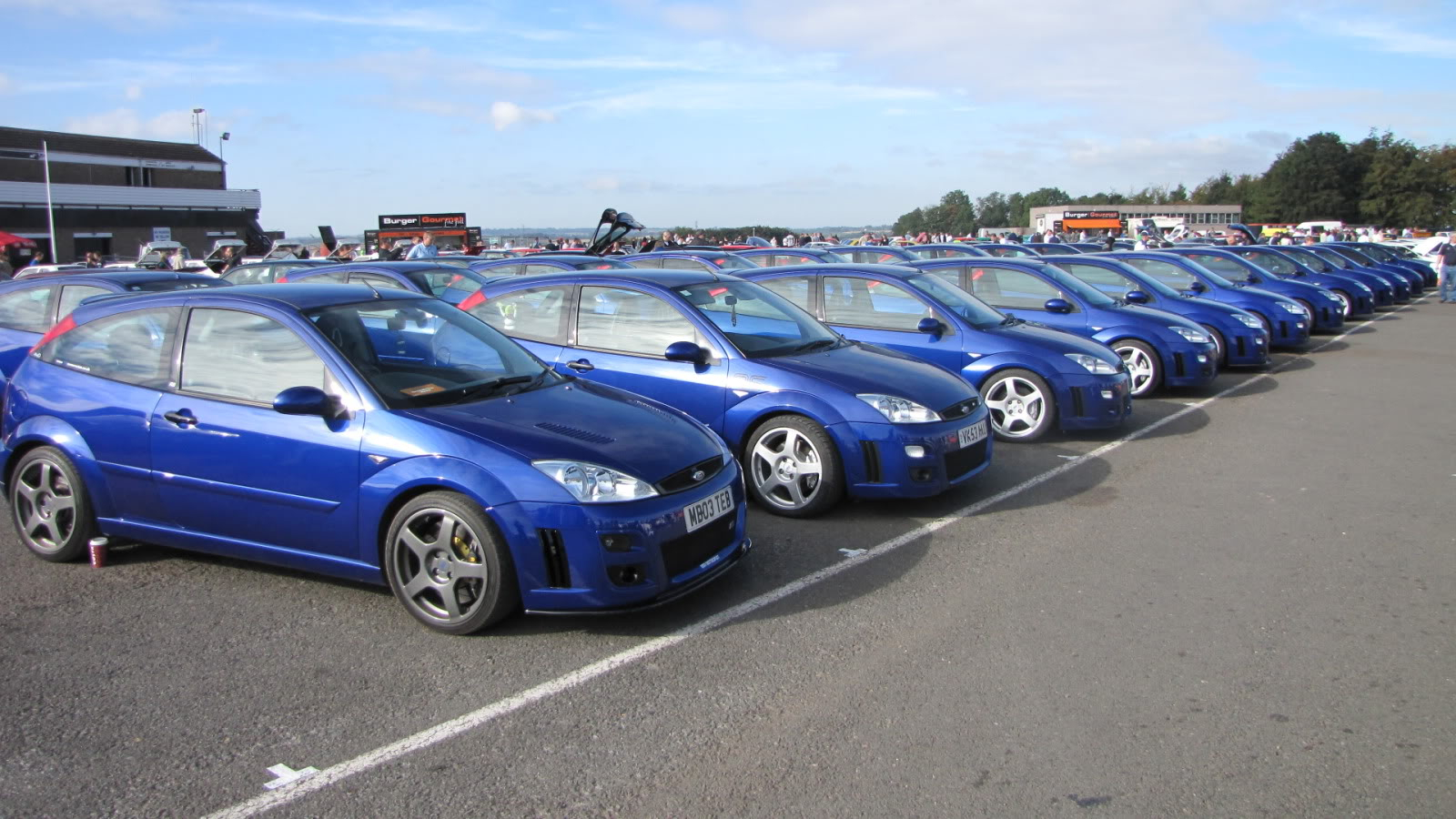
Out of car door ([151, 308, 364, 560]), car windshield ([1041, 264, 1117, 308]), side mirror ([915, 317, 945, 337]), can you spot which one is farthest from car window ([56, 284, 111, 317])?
car windshield ([1041, 264, 1117, 308])

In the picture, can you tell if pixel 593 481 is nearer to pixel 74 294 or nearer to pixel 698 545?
pixel 698 545

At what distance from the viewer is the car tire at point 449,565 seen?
430cm

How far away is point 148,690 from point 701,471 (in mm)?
2414

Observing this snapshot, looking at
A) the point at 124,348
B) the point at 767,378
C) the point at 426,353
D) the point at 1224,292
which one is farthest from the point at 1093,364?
the point at 1224,292

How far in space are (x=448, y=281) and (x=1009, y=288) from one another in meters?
6.83

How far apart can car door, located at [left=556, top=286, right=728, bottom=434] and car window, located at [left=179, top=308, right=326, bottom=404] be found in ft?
8.10

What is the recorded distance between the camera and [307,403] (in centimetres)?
454

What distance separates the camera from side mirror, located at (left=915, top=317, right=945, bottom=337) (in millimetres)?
8820

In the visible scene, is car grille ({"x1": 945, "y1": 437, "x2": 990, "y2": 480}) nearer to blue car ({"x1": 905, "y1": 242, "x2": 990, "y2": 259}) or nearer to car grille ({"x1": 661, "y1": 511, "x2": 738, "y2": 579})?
car grille ({"x1": 661, "y1": 511, "x2": 738, "y2": 579})

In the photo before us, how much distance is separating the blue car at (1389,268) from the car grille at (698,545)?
2578 cm

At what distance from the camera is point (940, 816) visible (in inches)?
120

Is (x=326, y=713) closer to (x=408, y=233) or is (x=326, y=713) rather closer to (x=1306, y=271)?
(x=1306, y=271)

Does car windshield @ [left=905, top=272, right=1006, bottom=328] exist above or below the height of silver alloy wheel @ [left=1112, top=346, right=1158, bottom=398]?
above

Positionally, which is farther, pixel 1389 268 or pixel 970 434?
pixel 1389 268
